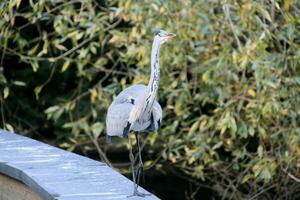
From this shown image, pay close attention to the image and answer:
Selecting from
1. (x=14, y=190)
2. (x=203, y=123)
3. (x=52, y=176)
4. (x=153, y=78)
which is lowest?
(x=203, y=123)

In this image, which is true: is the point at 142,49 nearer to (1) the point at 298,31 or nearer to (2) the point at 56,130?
(1) the point at 298,31

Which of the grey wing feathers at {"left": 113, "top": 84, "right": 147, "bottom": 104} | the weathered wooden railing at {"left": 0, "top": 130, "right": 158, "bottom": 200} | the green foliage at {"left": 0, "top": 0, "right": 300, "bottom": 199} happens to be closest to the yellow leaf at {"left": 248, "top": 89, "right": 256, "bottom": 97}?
the green foliage at {"left": 0, "top": 0, "right": 300, "bottom": 199}

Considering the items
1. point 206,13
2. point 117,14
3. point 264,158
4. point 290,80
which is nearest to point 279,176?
point 264,158

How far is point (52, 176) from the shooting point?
3359 mm

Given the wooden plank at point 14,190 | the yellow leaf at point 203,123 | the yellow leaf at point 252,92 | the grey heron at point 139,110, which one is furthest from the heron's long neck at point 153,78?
the yellow leaf at point 203,123

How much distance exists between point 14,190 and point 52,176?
372 mm

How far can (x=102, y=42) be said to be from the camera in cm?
691

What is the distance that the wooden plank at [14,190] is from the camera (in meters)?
3.48

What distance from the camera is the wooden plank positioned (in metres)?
3.48

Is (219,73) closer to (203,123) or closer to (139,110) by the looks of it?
(203,123)

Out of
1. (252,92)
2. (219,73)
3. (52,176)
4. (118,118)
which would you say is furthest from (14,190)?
(219,73)

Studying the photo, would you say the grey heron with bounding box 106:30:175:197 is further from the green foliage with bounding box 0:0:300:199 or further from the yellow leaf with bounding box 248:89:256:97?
the yellow leaf with bounding box 248:89:256:97

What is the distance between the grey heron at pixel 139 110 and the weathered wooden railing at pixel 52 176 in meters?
0.15

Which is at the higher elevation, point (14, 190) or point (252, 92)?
point (14, 190)
